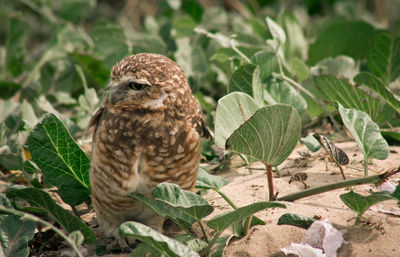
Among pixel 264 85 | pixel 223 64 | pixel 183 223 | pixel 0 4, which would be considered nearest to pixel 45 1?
pixel 0 4

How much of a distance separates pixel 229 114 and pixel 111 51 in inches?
82.2

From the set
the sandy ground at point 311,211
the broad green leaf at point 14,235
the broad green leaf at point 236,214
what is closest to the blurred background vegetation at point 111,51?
the sandy ground at point 311,211

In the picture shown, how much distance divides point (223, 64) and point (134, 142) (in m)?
1.95

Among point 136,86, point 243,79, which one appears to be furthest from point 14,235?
point 243,79

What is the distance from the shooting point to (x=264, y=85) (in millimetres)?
3244

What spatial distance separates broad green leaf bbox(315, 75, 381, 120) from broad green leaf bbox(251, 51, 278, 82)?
33cm

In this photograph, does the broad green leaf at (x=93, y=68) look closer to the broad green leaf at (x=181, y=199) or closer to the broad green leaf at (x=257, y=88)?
the broad green leaf at (x=257, y=88)

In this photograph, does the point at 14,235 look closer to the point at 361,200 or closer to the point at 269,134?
the point at 269,134

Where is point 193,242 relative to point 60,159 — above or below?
below

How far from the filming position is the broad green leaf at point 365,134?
94.2 inches

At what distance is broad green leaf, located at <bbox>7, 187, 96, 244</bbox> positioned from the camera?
2363 mm

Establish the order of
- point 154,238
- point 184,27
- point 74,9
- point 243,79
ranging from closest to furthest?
point 154,238
point 243,79
point 184,27
point 74,9

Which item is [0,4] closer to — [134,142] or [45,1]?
[45,1]

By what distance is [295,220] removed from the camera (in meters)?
2.18
